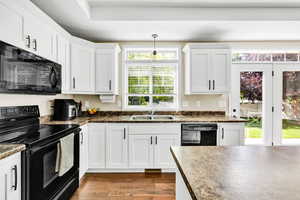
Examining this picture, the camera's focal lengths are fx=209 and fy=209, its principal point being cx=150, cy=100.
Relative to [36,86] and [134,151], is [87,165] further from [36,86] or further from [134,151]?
[36,86]

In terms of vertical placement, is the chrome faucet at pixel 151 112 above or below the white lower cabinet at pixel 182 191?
above

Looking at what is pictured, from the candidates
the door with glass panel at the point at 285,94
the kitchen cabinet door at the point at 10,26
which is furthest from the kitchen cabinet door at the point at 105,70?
the door with glass panel at the point at 285,94

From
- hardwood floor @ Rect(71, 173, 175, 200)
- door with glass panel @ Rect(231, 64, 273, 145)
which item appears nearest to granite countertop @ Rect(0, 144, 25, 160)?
hardwood floor @ Rect(71, 173, 175, 200)

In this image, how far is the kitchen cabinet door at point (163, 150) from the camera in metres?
3.36

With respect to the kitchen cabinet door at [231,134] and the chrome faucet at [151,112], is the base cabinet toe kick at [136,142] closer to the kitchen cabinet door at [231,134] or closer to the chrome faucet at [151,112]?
the kitchen cabinet door at [231,134]

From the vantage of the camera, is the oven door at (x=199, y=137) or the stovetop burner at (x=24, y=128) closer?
the stovetop burner at (x=24, y=128)

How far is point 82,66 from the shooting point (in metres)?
3.53

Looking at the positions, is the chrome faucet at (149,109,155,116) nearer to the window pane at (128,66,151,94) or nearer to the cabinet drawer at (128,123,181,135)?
the window pane at (128,66,151,94)

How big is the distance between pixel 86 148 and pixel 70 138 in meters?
0.83

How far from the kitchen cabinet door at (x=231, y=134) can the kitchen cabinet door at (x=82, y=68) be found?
90.7 inches

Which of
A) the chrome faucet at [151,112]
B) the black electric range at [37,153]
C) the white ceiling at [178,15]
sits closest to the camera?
the black electric range at [37,153]

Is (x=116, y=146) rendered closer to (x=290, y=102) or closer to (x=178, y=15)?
(x=178, y=15)

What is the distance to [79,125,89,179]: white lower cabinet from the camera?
2.96 m

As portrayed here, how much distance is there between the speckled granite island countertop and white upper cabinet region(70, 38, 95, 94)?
242 cm
